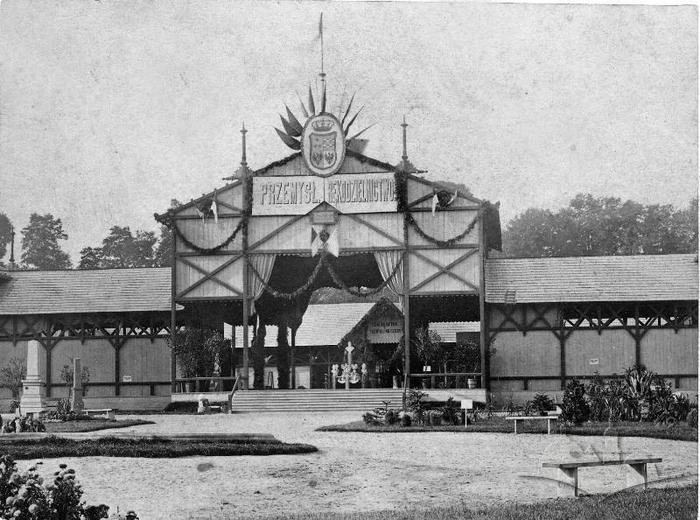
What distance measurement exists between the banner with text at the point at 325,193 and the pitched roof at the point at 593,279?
15.9ft

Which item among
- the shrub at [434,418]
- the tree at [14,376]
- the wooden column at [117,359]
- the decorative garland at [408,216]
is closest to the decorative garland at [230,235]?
the wooden column at [117,359]

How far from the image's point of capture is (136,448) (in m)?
21.0

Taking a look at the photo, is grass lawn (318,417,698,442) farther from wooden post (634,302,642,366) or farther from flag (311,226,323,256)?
wooden post (634,302,642,366)

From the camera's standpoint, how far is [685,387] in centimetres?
3447

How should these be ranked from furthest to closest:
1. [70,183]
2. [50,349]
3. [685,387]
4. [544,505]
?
[50,349]
[685,387]
[70,183]
[544,505]

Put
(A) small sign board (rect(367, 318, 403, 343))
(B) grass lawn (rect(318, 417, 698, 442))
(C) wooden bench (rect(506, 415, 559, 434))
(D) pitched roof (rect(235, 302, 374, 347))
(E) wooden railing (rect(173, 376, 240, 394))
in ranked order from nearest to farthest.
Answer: (B) grass lawn (rect(318, 417, 698, 442)) < (C) wooden bench (rect(506, 415, 559, 434)) < (E) wooden railing (rect(173, 376, 240, 394)) < (A) small sign board (rect(367, 318, 403, 343)) < (D) pitched roof (rect(235, 302, 374, 347))

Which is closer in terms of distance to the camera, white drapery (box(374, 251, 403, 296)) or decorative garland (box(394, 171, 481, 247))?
decorative garland (box(394, 171, 481, 247))

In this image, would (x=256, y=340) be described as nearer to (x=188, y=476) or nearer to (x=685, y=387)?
(x=685, y=387)

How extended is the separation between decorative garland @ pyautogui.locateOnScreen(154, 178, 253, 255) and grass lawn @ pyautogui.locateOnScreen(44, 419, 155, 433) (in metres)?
8.16

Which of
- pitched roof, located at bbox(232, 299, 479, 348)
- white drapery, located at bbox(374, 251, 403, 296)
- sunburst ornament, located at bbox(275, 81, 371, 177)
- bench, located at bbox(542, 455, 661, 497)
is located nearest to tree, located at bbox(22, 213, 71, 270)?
sunburst ornament, located at bbox(275, 81, 371, 177)

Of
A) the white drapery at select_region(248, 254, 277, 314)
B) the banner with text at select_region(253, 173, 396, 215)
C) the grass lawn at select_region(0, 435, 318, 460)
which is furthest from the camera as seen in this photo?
the white drapery at select_region(248, 254, 277, 314)

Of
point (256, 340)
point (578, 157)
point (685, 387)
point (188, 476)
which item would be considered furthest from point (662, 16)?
point (256, 340)

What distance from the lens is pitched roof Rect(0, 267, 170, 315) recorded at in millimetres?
36562

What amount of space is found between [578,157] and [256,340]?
18672mm
